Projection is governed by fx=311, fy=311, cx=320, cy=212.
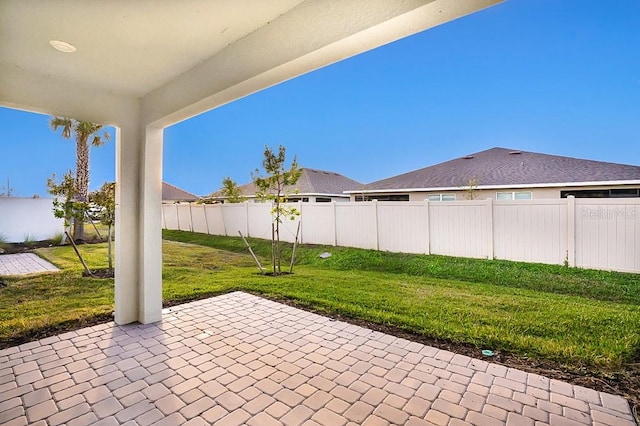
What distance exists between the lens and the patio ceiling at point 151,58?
1.82 metres

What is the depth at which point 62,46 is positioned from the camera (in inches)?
96.2

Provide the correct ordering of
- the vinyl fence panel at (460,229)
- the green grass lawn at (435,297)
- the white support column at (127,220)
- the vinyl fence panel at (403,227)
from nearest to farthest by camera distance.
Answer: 1. the green grass lawn at (435,297)
2. the white support column at (127,220)
3. the vinyl fence panel at (460,229)
4. the vinyl fence panel at (403,227)

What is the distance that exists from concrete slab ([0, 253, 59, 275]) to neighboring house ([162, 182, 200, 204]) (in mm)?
11147

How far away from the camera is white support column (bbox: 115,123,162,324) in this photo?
11.9 ft

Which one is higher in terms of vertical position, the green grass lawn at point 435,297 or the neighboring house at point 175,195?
the neighboring house at point 175,195

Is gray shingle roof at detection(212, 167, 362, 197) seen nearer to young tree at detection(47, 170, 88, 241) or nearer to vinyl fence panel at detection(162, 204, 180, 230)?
vinyl fence panel at detection(162, 204, 180, 230)

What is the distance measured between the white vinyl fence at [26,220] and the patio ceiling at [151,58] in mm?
8810

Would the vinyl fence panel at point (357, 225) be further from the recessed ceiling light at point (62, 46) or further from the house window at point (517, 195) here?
the recessed ceiling light at point (62, 46)

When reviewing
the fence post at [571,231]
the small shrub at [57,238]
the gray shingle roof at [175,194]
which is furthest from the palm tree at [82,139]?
the fence post at [571,231]

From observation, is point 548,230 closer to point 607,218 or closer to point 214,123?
point 607,218

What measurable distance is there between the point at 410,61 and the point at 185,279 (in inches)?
593

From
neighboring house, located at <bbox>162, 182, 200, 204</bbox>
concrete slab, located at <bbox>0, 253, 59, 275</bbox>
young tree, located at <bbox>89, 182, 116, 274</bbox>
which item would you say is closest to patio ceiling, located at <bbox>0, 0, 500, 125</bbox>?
young tree, located at <bbox>89, 182, 116, 274</bbox>

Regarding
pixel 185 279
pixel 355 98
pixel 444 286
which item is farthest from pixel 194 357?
pixel 355 98

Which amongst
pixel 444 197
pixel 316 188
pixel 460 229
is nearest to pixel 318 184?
pixel 316 188
